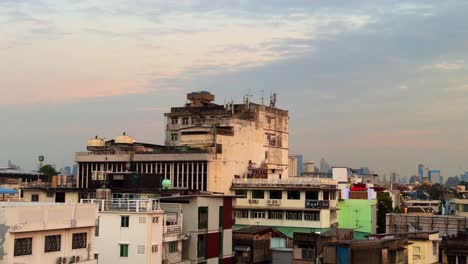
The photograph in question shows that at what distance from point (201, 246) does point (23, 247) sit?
17.9 meters

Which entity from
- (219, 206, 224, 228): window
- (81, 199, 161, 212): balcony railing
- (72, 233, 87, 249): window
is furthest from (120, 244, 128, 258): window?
(219, 206, 224, 228): window

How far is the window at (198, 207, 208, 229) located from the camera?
1745 inches

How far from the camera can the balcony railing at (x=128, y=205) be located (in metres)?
40.1

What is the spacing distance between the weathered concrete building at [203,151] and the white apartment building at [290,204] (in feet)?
13.6

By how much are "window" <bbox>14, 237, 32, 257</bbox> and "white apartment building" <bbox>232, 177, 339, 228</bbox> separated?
41.5 meters

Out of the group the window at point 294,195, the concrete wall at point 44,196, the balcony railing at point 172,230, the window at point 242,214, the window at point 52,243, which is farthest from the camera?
the window at point 242,214

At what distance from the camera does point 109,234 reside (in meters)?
40.3

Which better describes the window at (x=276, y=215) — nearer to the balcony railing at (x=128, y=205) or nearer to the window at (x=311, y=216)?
the window at (x=311, y=216)

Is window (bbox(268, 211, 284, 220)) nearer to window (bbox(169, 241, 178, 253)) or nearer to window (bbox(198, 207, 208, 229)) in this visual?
window (bbox(198, 207, 208, 229))

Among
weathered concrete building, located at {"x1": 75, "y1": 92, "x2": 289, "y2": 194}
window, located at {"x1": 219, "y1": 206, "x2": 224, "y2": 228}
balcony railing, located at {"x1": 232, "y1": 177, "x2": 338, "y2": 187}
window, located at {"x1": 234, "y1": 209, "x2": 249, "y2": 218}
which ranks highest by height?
weathered concrete building, located at {"x1": 75, "y1": 92, "x2": 289, "y2": 194}

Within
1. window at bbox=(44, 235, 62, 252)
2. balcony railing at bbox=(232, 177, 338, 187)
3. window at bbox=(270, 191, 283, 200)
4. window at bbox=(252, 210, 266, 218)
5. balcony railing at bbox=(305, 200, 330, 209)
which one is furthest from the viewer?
window at bbox=(252, 210, 266, 218)

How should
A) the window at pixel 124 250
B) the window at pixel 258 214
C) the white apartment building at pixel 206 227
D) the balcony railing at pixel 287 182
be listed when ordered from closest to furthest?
1. the window at pixel 124 250
2. the white apartment building at pixel 206 227
3. the balcony railing at pixel 287 182
4. the window at pixel 258 214

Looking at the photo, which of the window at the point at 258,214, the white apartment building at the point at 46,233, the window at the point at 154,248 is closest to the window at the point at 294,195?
the window at the point at 258,214

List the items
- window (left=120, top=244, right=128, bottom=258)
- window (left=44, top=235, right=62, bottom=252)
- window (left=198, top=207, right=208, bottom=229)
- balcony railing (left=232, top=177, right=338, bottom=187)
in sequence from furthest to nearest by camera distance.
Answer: balcony railing (left=232, top=177, right=338, bottom=187) < window (left=198, top=207, right=208, bottom=229) < window (left=120, top=244, right=128, bottom=258) < window (left=44, top=235, right=62, bottom=252)
